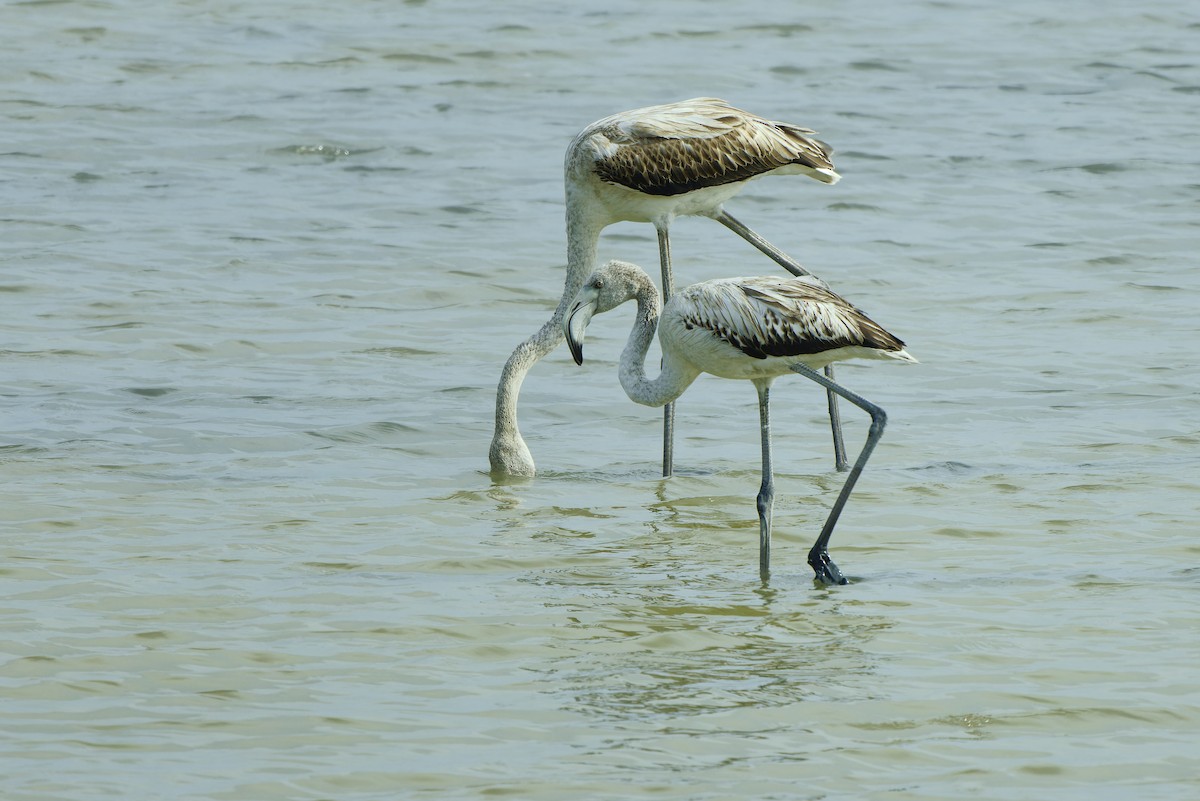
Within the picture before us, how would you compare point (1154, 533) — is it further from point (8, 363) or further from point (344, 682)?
point (8, 363)

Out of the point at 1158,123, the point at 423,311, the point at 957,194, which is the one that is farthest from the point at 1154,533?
the point at 1158,123

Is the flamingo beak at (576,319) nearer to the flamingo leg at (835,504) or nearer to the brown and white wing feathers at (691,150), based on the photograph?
the brown and white wing feathers at (691,150)

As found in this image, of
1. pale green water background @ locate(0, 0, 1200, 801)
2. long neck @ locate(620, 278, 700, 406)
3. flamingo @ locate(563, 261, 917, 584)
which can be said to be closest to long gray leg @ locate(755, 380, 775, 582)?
flamingo @ locate(563, 261, 917, 584)

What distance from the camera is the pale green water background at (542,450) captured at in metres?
5.84

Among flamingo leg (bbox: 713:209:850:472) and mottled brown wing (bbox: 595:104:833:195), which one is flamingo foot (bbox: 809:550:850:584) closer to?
flamingo leg (bbox: 713:209:850:472)

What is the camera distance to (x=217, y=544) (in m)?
7.89

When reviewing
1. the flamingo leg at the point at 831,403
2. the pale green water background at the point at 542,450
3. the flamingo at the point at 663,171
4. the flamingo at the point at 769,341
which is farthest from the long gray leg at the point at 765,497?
the flamingo at the point at 663,171

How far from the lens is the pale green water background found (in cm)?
584

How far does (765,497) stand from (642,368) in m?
1.00

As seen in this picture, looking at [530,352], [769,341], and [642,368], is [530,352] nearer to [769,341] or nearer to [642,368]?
[642,368]

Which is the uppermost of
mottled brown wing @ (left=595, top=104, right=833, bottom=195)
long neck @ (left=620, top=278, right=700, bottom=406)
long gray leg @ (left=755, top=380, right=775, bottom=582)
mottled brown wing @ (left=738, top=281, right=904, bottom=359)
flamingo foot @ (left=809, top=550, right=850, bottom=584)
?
mottled brown wing @ (left=595, top=104, right=833, bottom=195)

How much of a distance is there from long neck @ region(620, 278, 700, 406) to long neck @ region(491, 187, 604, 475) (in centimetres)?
106

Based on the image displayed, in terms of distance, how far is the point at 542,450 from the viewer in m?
10.1

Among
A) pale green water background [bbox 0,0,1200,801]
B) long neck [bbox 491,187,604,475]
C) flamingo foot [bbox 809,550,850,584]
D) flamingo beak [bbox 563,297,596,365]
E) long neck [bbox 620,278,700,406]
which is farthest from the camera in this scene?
long neck [bbox 491,187,604,475]
